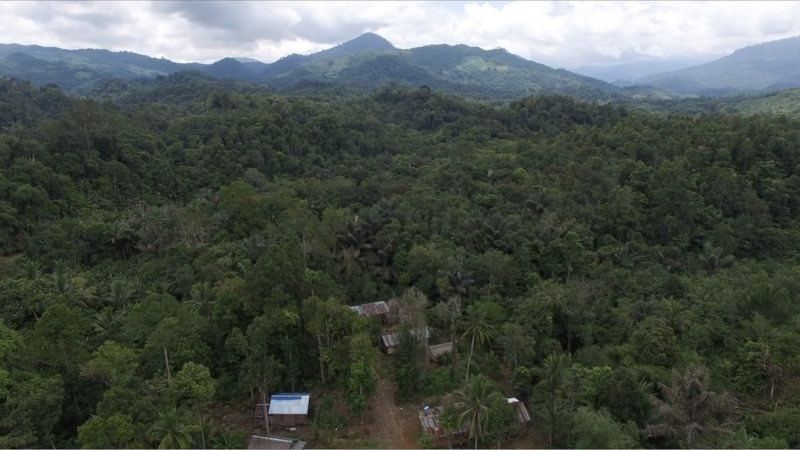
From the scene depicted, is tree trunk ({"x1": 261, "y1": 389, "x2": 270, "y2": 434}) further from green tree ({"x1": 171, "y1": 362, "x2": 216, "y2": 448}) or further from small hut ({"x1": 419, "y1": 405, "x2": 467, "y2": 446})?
small hut ({"x1": 419, "y1": 405, "x2": 467, "y2": 446})

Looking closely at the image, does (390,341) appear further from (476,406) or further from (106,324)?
(106,324)

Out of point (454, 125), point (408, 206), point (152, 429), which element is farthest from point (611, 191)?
point (454, 125)

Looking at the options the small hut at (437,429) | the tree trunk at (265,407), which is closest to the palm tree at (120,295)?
the tree trunk at (265,407)

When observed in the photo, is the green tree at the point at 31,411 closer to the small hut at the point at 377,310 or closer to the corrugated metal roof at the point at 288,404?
the corrugated metal roof at the point at 288,404

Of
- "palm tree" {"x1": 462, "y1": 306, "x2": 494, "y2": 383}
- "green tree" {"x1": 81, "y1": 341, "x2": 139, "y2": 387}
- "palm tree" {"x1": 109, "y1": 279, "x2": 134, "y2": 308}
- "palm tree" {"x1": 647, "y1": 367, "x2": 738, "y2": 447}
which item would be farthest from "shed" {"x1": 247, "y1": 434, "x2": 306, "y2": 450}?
"palm tree" {"x1": 109, "y1": 279, "x2": 134, "y2": 308}

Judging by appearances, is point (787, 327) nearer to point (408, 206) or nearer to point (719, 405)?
point (719, 405)

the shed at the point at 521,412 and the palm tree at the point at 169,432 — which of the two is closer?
the palm tree at the point at 169,432
